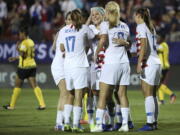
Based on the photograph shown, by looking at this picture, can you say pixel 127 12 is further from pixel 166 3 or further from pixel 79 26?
pixel 79 26

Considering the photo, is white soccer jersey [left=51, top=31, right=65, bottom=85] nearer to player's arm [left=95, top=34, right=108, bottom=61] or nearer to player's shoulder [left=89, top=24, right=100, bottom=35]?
player's shoulder [left=89, top=24, right=100, bottom=35]

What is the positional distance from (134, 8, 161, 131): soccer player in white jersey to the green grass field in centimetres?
42

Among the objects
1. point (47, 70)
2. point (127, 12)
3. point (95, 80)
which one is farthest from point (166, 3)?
point (95, 80)

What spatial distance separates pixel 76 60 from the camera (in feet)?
41.9

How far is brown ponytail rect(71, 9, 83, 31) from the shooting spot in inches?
496

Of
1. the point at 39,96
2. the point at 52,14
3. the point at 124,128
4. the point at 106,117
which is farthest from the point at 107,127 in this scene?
the point at 52,14

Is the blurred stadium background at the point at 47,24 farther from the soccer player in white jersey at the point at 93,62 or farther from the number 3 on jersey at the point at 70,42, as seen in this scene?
the number 3 on jersey at the point at 70,42

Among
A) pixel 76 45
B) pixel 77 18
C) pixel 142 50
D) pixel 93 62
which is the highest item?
pixel 77 18

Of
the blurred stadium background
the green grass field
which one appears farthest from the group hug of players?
the blurred stadium background

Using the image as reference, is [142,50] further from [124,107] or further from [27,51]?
[27,51]

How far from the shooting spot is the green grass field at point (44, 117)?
13094 millimetres

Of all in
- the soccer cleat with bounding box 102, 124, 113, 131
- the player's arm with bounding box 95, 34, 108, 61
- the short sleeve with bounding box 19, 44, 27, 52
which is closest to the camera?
the player's arm with bounding box 95, 34, 108, 61

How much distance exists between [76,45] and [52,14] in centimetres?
1676

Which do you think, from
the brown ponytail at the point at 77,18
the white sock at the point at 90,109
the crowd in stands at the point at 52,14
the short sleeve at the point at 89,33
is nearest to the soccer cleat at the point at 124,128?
the white sock at the point at 90,109
